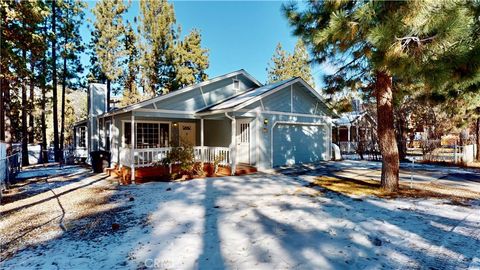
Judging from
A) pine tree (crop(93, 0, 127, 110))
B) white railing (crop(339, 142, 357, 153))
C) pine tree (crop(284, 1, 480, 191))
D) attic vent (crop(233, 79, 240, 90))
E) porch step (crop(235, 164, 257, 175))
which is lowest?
porch step (crop(235, 164, 257, 175))

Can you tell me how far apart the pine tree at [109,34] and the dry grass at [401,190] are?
16624mm

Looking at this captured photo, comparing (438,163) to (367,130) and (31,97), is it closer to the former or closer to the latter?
(367,130)

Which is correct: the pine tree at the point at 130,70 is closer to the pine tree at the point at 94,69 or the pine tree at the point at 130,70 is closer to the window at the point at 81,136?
the pine tree at the point at 94,69

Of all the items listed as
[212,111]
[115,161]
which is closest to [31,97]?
[115,161]

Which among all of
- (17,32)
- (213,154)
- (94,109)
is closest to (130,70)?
(94,109)

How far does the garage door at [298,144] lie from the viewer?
12.0 metres

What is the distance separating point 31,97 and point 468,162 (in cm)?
2569

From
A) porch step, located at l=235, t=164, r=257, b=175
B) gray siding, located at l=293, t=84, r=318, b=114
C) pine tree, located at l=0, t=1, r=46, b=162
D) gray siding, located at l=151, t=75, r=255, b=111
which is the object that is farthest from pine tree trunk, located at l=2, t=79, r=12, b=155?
gray siding, located at l=293, t=84, r=318, b=114

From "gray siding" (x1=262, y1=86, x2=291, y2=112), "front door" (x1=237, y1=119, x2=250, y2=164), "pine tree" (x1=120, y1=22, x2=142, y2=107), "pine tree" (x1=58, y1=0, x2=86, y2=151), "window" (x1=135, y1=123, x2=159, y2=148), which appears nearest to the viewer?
"front door" (x1=237, y1=119, x2=250, y2=164)

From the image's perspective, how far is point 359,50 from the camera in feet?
18.8

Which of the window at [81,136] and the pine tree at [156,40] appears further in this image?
the pine tree at [156,40]

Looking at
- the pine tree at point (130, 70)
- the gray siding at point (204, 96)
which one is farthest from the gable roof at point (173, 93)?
the pine tree at point (130, 70)

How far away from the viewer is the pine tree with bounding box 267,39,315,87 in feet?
96.2

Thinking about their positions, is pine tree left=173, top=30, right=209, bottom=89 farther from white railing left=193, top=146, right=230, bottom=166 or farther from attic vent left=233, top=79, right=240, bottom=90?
white railing left=193, top=146, right=230, bottom=166
